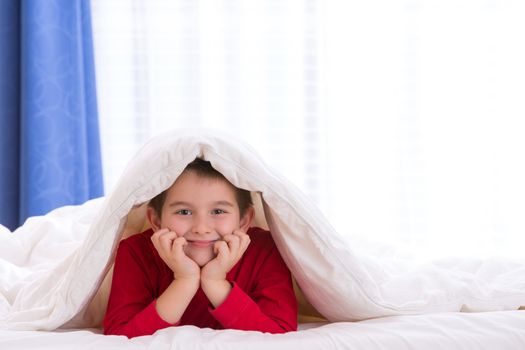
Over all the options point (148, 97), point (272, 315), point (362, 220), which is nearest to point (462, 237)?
point (362, 220)

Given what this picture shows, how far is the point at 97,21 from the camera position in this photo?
3.52 m

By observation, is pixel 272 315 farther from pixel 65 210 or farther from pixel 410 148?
pixel 410 148

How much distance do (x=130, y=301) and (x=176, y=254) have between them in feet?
0.50

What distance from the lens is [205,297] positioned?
4.52ft

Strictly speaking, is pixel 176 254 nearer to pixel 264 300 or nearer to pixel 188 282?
pixel 188 282

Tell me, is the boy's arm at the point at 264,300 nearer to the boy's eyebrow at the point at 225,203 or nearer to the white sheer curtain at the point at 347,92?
the boy's eyebrow at the point at 225,203

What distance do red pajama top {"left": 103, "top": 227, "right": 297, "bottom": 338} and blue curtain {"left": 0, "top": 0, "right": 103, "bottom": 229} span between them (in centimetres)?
202

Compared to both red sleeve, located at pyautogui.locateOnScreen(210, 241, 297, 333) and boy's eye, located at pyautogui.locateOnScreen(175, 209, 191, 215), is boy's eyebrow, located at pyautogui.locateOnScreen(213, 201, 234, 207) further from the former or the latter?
red sleeve, located at pyautogui.locateOnScreen(210, 241, 297, 333)

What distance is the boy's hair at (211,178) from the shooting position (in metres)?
1.29

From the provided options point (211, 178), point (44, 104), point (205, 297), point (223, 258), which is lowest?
point (205, 297)

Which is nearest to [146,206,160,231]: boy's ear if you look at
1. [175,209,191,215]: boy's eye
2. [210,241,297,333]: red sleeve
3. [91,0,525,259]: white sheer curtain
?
[175,209,191,215]: boy's eye

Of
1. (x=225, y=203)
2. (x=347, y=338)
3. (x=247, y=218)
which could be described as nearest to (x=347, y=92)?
(x=247, y=218)

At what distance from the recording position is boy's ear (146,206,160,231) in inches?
54.6

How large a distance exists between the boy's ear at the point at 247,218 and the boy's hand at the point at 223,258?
0.13 m
